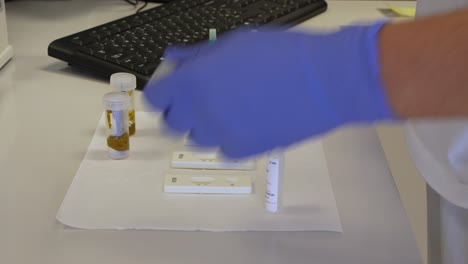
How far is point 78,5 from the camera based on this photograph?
3.80ft

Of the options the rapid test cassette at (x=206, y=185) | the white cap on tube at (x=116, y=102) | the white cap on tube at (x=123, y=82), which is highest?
the white cap on tube at (x=116, y=102)

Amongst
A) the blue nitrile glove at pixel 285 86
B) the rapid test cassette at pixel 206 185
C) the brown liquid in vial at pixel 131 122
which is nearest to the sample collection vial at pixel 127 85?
the brown liquid in vial at pixel 131 122

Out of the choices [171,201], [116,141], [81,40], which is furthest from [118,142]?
[81,40]

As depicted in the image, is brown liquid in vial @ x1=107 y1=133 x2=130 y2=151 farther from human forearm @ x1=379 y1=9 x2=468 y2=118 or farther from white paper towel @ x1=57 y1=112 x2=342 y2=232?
human forearm @ x1=379 y1=9 x2=468 y2=118

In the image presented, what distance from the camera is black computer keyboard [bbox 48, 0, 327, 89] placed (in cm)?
87

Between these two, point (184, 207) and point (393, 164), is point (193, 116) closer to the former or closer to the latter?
point (184, 207)

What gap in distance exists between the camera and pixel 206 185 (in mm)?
665

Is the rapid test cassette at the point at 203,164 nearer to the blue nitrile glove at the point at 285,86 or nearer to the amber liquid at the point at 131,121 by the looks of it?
the amber liquid at the point at 131,121

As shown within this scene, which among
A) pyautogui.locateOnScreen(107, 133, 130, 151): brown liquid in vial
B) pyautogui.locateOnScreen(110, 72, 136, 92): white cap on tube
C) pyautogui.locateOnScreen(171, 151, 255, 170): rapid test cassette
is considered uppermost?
pyautogui.locateOnScreen(110, 72, 136, 92): white cap on tube

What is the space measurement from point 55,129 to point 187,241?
0.81ft

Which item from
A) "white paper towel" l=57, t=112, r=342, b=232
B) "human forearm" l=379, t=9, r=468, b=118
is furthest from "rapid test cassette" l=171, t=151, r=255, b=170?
"human forearm" l=379, t=9, r=468, b=118

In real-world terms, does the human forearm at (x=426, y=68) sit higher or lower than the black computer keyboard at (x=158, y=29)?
higher

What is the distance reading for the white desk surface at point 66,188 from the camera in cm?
58

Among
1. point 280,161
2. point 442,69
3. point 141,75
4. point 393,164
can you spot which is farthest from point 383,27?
point 393,164
